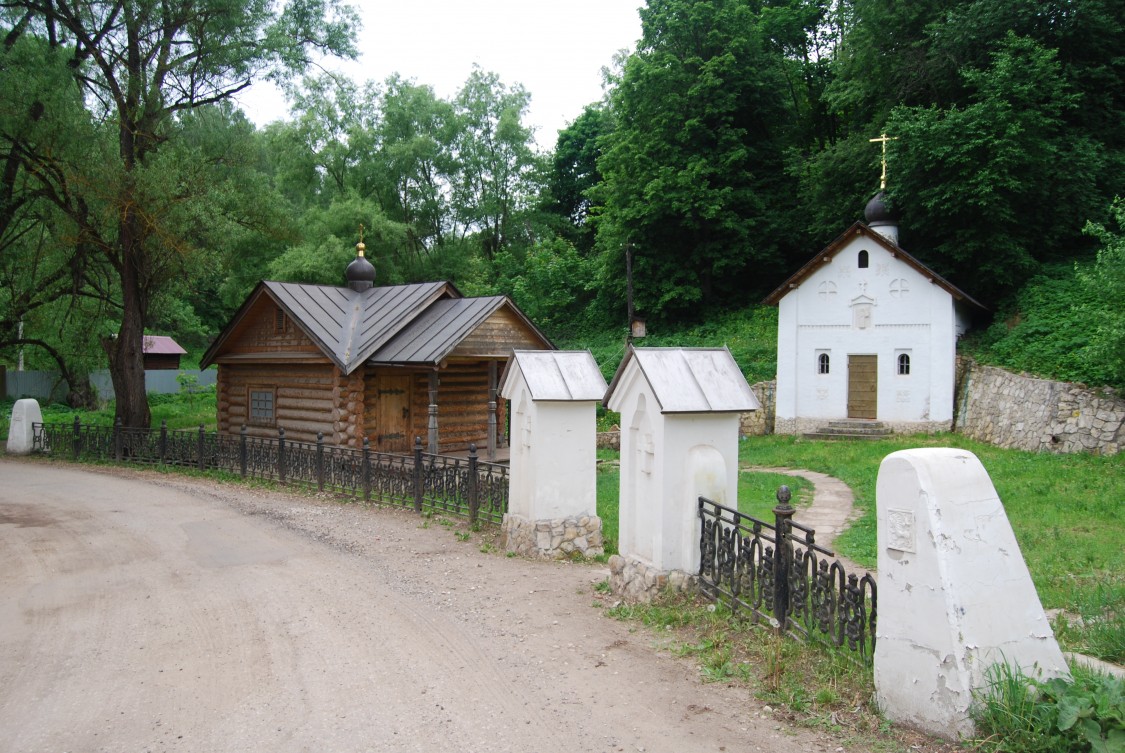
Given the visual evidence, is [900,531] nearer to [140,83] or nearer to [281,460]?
[281,460]

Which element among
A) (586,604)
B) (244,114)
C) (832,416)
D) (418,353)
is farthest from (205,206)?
(832,416)

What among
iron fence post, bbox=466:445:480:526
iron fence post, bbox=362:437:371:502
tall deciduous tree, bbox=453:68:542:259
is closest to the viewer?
iron fence post, bbox=466:445:480:526

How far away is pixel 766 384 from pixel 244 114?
17.1m

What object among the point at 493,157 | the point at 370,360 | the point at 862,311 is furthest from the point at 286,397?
the point at 493,157

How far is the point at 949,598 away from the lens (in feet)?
14.6

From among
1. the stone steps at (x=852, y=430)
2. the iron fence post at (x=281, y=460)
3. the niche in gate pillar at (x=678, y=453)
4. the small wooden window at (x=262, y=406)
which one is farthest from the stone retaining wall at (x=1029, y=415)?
the niche in gate pillar at (x=678, y=453)

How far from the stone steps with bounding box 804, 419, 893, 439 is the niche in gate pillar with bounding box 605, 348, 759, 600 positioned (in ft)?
51.5

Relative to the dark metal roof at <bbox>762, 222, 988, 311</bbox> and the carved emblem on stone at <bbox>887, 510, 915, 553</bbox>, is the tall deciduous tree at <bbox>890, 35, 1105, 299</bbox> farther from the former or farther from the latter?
the carved emblem on stone at <bbox>887, 510, 915, 553</bbox>

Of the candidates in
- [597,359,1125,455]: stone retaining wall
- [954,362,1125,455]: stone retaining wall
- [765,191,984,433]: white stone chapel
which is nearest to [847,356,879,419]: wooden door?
[765,191,984,433]: white stone chapel

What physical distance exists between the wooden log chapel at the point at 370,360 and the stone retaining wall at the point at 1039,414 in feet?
35.9

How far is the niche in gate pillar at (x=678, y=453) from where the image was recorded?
24.0ft

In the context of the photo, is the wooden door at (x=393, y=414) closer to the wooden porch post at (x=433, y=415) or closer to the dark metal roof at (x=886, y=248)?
the wooden porch post at (x=433, y=415)

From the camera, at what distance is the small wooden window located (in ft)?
67.7

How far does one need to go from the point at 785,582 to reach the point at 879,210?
68.4 feet
